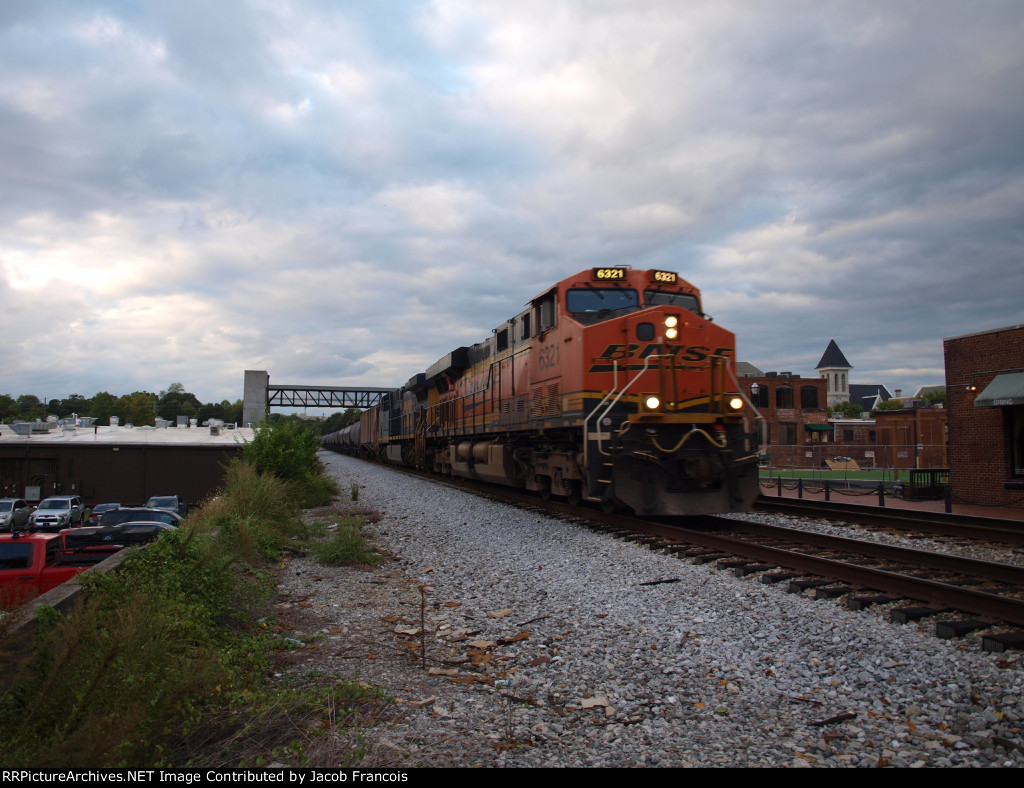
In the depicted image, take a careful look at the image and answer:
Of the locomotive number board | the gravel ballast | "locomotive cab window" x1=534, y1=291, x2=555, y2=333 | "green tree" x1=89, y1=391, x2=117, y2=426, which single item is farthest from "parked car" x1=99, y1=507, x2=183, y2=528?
"green tree" x1=89, y1=391, x2=117, y2=426

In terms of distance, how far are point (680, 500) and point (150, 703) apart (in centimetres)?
730

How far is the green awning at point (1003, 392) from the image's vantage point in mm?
15241

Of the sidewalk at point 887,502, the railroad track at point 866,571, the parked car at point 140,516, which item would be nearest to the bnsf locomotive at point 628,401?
the railroad track at point 866,571

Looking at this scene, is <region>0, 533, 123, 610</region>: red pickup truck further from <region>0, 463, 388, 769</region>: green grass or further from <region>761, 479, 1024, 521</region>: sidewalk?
<region>761, 479, 1024, 521</region>: sidewalk

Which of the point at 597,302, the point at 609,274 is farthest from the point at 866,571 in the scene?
the point at 609,274

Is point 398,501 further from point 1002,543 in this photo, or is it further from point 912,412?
point 912,412

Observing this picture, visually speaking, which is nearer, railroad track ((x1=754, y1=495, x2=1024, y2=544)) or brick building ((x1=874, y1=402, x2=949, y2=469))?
railroad track ((x1=754, y1=495, x2=1024, y2=544))

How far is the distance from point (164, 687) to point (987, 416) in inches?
773

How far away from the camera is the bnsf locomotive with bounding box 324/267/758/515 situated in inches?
359

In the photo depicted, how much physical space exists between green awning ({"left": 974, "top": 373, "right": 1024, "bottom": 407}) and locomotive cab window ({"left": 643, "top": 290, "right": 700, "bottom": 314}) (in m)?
9.80

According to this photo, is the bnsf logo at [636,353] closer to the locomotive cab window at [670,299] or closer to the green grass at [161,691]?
the locomotive cab window at [670,299]

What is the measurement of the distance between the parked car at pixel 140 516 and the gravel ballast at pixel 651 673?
11652 millimetres

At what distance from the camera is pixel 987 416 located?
16703 millimetres

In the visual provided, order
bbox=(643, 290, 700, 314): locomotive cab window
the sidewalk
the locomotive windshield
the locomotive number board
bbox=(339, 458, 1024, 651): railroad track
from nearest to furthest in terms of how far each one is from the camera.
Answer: bbox=(339, 458, 1024, 651): railroad track < the locomotive windshield < the locomotive number board < bbox=(643, 290, 700, 314): locomotive cab window < the sidewalk
